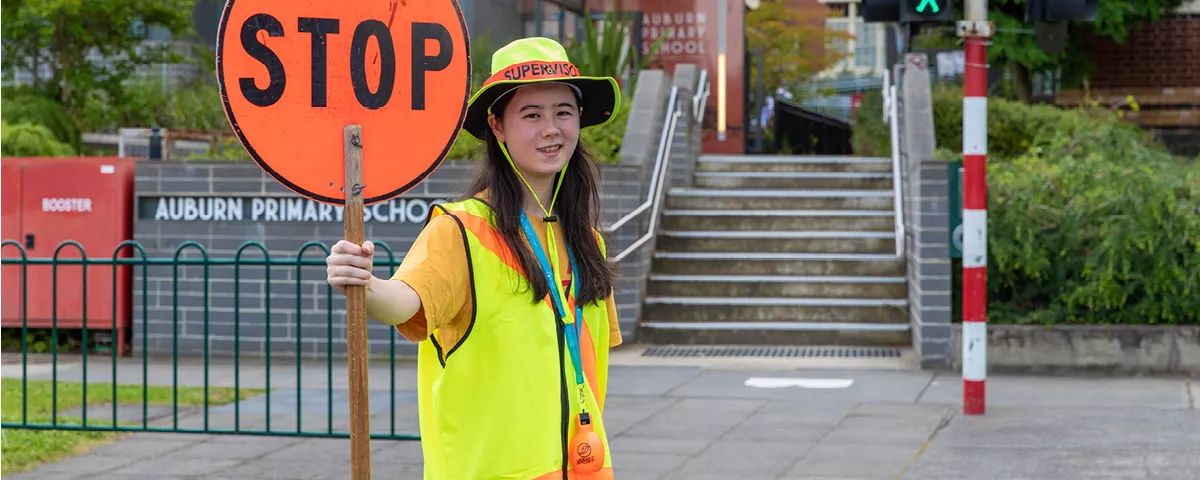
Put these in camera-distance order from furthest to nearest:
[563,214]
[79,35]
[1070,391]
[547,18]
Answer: [547,18]
[79,35]
[1070,391]
[563,214]

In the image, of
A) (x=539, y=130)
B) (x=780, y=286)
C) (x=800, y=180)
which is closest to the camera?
(x=539, y=130)

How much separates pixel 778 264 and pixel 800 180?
1959 mm

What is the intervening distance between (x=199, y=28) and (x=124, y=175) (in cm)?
1412

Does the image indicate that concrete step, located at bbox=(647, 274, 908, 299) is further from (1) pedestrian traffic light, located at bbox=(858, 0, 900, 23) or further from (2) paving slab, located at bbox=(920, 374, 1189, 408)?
(1) pedestrian traffic light, located at bbox=(858, 0, 900, 23)

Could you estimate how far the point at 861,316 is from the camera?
1224 cm

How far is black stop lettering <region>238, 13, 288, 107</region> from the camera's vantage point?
335 centimetres

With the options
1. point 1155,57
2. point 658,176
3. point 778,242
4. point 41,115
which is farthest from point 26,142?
point 1155,57

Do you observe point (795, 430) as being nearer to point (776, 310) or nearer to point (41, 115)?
point (776, 310)

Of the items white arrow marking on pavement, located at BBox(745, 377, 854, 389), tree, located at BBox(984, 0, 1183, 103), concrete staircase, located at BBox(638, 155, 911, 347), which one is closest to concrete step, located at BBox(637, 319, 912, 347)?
concrete staircase, located at BBox(638, 155, 911, 347)

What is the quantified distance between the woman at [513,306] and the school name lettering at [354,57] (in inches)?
6.6

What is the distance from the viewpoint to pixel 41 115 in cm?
1712

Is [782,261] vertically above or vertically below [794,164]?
below

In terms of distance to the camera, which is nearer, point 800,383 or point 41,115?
point 800,383

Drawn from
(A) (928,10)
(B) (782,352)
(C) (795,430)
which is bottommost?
(C) (795,430)
